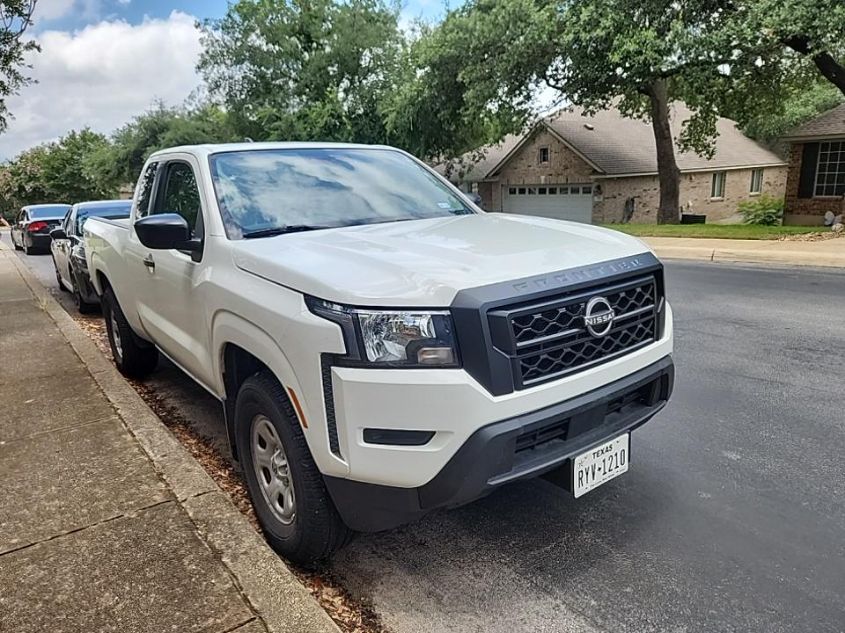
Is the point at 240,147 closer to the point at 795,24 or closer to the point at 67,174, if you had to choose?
the point at 795,24

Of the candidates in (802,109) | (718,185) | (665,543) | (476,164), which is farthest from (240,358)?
(802,109)

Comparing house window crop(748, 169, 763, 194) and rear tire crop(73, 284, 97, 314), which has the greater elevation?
house window crop(748, 169, 763, 194)

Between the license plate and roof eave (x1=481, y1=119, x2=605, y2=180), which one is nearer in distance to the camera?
the license plate

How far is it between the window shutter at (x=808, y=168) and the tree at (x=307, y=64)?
15933 millimetres

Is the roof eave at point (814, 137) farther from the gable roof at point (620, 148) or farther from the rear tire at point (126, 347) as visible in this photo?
the rear tire at point (126, 347)

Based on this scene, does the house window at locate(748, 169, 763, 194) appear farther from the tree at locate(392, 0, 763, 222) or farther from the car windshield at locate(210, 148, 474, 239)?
the car windshield at locate(210, 148, 474, 239)

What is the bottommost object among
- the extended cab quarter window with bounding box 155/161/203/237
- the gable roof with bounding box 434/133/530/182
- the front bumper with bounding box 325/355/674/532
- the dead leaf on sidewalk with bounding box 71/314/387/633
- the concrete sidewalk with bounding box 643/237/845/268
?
the dead leaf on sidewalk with bounding box 71/314/387/633

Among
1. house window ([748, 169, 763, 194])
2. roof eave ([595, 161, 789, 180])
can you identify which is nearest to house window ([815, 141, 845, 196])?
roof eave ([595, 161, 789, 180])

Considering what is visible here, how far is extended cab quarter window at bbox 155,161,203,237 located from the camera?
3670 millimetres

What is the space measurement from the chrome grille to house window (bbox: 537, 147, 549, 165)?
28.2 meters

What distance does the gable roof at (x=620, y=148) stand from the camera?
1102 inches

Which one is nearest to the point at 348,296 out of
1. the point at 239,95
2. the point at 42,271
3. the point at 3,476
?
the point at 3,476

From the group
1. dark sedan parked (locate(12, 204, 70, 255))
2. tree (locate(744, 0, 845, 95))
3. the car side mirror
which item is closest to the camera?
the car side mirror

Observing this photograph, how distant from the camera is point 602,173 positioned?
88.4 ft
